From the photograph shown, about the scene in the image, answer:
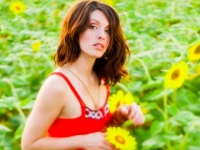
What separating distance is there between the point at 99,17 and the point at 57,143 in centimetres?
33

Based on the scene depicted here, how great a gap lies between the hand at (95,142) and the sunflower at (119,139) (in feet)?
0.05

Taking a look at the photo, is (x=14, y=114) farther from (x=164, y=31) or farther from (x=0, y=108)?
(x=164, y=31)

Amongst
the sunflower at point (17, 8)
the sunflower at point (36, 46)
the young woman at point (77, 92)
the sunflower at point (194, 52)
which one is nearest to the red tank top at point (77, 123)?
the young woman at point (77, 92)

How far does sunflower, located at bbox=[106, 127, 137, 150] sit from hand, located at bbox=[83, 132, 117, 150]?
0.05 feet

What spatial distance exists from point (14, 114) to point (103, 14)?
59 cm

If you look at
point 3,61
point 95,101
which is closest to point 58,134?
point 95,101

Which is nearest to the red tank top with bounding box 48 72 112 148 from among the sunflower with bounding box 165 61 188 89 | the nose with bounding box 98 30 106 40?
the nose with bounding box 98 30 106 40

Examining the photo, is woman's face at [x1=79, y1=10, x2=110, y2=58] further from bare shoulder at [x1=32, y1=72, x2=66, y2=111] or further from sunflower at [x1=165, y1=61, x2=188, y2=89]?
sunflower at [x1=165, y1=61, x2=188, y2=89]

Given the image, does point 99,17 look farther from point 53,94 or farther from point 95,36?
point 53,94

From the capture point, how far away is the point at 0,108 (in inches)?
66.5

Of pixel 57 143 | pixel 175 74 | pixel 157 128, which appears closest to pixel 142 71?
pixel 175 74

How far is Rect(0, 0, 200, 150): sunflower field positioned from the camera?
5.21 feet

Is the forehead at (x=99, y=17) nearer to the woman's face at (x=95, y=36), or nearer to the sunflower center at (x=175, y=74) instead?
the woman's face at (x=95, y=36)

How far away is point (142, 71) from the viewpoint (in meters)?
2.00
